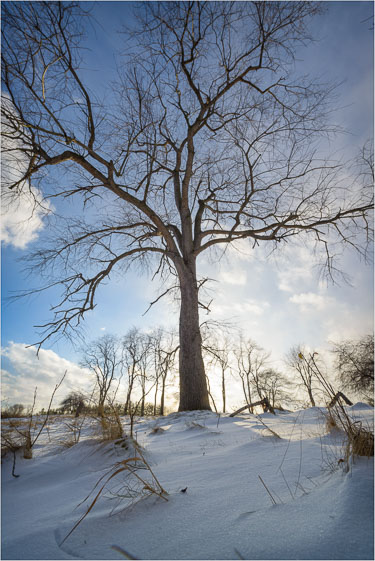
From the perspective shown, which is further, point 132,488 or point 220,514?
point 132,488

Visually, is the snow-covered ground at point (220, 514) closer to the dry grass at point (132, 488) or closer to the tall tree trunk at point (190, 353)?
the dry grass at point (132, 488)

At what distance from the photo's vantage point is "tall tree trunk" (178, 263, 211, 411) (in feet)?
19.3

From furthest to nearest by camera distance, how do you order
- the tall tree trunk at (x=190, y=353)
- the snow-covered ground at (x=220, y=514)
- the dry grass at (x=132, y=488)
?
the tall tree trunk at (x=190, y=353) < the dry grass at (x=132, y=488) < the snow-covered ground at (x=220, y=514)

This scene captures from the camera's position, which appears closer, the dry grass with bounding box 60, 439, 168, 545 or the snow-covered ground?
the snow-covered ground

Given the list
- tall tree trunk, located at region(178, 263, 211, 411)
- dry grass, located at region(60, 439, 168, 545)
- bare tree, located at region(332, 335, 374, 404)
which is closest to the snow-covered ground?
dry grass, located at region(60, 439, 168, 545)

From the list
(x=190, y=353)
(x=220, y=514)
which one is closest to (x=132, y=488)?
(x=220, y=514)

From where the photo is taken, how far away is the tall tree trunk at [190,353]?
5.89 metres

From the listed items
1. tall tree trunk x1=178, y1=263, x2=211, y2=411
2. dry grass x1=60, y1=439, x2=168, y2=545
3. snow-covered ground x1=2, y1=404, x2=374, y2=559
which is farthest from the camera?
tall tree trunk x1=178, y1=263, x2=211, y2=411

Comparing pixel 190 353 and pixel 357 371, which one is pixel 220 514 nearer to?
pixel 190 353

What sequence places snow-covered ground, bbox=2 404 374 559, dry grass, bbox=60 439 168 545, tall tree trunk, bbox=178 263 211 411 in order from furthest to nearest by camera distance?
tall tree trunk, bbox=178 263 211 411
dry grass, bbox=60 439 168 545
snow-covered ground, bbox=2 404 374 559

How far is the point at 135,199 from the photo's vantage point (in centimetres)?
705

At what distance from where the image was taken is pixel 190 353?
6312 mm

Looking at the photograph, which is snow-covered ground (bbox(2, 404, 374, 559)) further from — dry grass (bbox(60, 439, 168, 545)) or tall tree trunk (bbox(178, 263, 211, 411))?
tall tree trunk (bbox(178, 263, 211, 411))

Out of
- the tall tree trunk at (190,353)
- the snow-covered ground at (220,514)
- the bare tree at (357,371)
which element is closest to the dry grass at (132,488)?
the snow-covered ground at (220,514)
